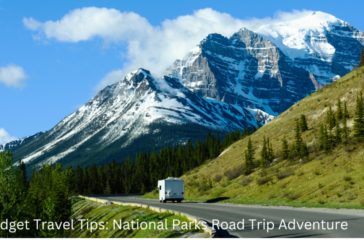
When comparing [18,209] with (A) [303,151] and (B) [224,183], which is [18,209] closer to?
(B) [224,183]

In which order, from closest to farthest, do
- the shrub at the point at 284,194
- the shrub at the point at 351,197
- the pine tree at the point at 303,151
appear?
the shrub at the point at 351,197 < the shrub at the point at 284,194 < the pine tree at the point at 303,151

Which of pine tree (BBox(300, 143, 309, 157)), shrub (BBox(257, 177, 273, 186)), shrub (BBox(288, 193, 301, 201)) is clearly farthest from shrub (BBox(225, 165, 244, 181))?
shrub (BBox(288, 193, 301, 201))

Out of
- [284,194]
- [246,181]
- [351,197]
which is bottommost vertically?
[351,197]

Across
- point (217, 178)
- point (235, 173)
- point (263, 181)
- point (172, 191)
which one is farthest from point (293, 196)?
point (217, 178)

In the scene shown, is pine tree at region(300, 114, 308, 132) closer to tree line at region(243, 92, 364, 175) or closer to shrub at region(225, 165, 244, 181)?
tree line at region(243, 92, 364, 175)

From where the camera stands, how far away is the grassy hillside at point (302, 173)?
1264 inches

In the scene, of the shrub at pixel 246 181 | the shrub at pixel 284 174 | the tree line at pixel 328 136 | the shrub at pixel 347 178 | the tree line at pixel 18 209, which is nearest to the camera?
the shrub at pixel 347 178

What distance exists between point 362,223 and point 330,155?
80.2 feet

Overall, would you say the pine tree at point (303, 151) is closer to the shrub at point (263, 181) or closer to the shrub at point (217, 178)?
the shrub at point (263, 181)

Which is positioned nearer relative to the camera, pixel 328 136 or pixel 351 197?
pixel 351 197

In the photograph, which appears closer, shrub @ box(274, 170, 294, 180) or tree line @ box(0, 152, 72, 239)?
shrub @ box(274, 170, 294, 180)

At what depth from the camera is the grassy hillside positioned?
105ft

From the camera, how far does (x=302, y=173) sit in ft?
132

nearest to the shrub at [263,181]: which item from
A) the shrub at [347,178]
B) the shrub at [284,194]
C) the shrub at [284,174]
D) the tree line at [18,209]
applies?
the shrub at [284,174]
